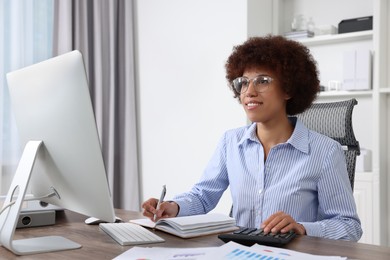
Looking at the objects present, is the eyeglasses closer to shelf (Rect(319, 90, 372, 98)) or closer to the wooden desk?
the wooden desk

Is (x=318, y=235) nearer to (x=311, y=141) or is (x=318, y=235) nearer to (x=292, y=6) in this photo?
(x=311, y=141)

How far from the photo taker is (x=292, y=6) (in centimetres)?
369

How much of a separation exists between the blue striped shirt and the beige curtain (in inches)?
77.1

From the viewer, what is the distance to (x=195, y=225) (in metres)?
1.34

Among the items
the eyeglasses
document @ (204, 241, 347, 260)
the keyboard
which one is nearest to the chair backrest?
the eyeglasses

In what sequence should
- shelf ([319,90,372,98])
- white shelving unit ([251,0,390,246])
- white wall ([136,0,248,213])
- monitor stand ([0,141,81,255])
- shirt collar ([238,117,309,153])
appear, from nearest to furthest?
monitor stand ([0,141,81,255]) < shirt collar ([238,117,309,153]) < white shelving unit ([251,0,390,246]) < shelf ([319,90,372,98]) < white wall ([136,0,248,213])

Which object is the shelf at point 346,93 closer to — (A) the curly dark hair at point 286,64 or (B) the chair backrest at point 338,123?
(B) the chair backrest at point 338,123

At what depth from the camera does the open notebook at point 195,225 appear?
1318 millimetres

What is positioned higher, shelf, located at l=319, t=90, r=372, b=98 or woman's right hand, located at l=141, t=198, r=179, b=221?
shelf, located at l=319, t=90, r=372, b=98

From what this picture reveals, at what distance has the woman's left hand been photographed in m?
1.26

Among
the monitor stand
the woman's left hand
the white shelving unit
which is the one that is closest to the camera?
the monitor stand

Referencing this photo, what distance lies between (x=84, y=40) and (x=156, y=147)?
98cm

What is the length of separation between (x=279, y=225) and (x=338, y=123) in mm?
714

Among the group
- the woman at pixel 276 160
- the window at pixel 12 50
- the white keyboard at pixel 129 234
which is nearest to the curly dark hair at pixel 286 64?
the woman at pixel 276 160
